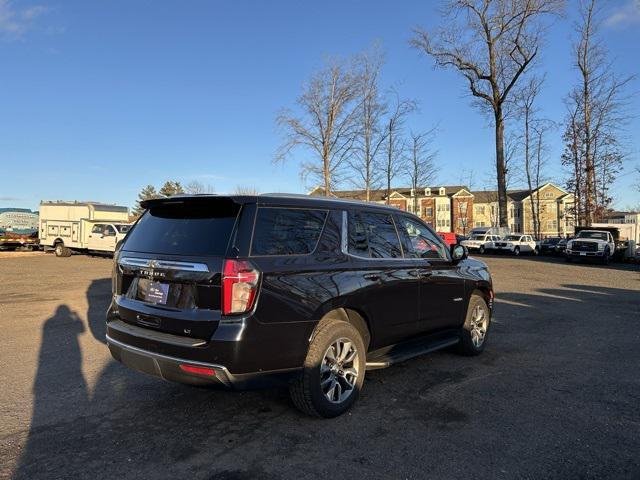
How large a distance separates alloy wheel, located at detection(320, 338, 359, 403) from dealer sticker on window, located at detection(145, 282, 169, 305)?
1.35 m

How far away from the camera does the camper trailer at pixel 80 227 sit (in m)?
24.0

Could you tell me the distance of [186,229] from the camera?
145 inches

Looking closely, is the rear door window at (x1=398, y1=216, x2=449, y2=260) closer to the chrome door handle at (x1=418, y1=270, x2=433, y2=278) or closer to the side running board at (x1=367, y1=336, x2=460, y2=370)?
the chrome door handle at (x1=418, y1=270, x2=433, y2=278)

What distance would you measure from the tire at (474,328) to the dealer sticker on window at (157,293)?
12.0 feet

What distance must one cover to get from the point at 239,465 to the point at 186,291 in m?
1.27

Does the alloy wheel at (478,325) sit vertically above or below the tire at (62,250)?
below

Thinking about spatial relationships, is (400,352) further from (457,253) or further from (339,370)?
(457,253)

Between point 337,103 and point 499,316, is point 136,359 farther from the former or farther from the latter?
point 337,103

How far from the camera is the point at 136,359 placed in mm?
3615

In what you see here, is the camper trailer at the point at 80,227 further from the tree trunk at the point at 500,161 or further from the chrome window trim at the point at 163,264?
the tree trunk at the point at 500,161

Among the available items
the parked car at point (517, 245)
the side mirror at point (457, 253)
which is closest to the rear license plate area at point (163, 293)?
the side mirror at point (457, 253)

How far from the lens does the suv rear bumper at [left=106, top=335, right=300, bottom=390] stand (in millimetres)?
3217

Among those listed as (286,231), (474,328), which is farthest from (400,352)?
(286,231)

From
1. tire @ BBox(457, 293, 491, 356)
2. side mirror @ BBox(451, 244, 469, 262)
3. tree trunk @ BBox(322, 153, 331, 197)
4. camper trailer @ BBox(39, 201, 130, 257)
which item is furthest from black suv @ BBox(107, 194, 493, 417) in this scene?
tree trunk @ BBox(322, 153, 331, 197)
